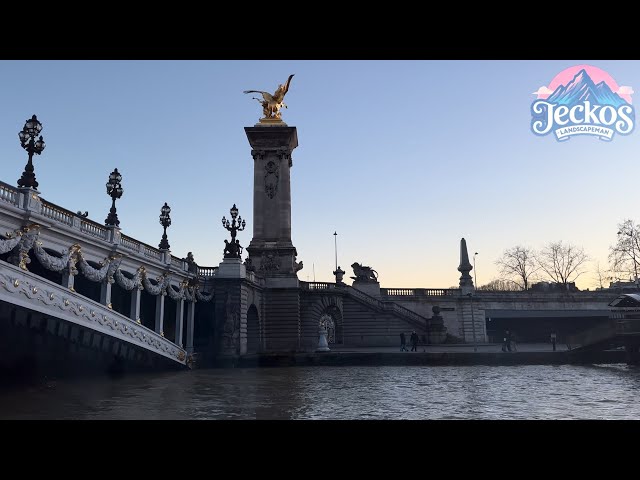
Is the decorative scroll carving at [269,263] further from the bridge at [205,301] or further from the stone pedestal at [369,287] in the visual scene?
the stone pedestal at [369,287]

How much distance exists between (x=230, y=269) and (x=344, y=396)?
1837 centimetres

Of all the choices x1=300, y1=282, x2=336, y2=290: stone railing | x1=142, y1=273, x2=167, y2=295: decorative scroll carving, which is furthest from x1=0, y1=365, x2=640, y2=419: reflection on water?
x1=300, y1=282, x2=336, y2=290: stone railing

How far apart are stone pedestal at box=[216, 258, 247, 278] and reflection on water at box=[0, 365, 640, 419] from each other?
9.41 m

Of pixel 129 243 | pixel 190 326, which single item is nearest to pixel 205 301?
pixel 190 326

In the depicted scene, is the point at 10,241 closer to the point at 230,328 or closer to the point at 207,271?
the point at 230,328

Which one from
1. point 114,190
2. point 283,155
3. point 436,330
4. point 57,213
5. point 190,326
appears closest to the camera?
point 57,213

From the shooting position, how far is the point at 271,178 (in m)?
48.0

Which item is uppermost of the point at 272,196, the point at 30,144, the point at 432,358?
the point at 272,196

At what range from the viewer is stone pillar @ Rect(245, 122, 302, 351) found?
43281 mm
